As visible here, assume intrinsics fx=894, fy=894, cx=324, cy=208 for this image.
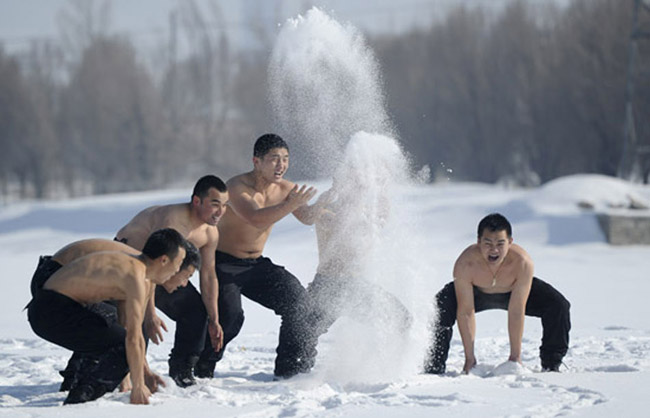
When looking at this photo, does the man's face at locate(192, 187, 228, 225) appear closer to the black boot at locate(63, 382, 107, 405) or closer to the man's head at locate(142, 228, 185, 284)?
the man's head at locate(142, 228, 185, 284)

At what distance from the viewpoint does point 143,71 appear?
3991 centimetres

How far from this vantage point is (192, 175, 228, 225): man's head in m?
5.43

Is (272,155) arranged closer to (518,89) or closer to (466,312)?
(466,312)

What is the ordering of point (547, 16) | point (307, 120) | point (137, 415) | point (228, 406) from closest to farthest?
point (137, 415) → point (228, 406) → point (307, 120) → point (547, 16)

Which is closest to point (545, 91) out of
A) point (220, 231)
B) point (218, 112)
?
point (218, 112)

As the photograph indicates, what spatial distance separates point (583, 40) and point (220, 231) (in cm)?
2263

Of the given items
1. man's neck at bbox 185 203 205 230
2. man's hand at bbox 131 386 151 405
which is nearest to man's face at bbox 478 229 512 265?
man's neck at bbox 185 203 205 230

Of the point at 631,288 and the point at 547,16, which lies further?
the point at 547,16

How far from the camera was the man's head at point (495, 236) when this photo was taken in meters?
5.72

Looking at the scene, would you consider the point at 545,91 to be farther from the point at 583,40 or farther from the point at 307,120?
the point at 307,120

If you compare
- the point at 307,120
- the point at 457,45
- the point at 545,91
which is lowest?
the point at 307,120

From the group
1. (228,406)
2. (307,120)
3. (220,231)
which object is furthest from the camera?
(307,120)

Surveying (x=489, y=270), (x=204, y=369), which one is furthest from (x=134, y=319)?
(x=489, y=270)

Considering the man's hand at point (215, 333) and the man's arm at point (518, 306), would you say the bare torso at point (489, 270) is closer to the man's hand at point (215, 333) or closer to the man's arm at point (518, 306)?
the man's arm at point (518, 306)
